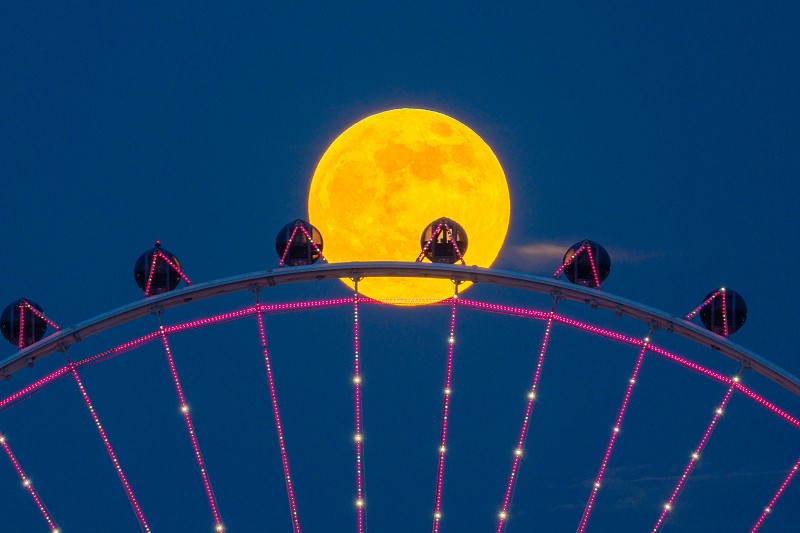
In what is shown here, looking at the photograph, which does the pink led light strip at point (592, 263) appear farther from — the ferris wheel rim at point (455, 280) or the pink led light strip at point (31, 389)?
the pink led light strip at point (31, 389)

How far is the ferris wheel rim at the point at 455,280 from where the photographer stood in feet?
53.8

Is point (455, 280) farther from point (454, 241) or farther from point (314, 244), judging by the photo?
point (314, 244)

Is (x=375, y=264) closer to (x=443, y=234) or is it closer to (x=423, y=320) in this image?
(x=443, y=234)

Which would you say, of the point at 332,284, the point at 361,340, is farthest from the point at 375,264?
the point at 361,340

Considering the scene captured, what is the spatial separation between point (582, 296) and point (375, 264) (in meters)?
3.26

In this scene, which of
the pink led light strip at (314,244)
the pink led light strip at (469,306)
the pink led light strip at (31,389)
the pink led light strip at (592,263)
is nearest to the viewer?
the pink led light strip at (592,263)

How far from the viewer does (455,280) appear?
1683 cm

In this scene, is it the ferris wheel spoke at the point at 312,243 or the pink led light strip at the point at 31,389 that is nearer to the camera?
the ferris wheel spoke at the point at 312,243

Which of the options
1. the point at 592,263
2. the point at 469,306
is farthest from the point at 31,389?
the point at 592,263

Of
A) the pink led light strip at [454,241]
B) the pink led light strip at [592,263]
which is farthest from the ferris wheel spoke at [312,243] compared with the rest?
the pink led light strip at [592,263]

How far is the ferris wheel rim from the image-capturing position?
16.4 m

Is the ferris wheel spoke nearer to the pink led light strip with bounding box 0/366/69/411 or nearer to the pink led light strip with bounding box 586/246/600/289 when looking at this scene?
the pink led light strip with bounding box 586/246/600/289

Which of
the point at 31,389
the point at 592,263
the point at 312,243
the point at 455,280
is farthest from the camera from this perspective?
the point at 31,389

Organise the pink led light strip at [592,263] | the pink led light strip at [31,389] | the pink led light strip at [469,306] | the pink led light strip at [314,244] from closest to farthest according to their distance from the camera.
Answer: the pink led light strip at [592,263], the pink led light strip at [314,244], the pink led light strip at [469,306], the pink led light strip at [31,389]
